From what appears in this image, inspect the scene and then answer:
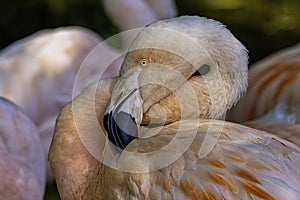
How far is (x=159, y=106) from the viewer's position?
1753mm

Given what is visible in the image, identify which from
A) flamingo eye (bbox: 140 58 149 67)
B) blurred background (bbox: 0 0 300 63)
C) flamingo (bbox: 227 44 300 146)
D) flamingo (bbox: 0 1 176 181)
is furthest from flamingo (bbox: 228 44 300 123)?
blurred background (bbox: 0 0 300 63)

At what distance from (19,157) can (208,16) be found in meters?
2.54

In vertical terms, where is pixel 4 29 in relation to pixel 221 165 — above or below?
below

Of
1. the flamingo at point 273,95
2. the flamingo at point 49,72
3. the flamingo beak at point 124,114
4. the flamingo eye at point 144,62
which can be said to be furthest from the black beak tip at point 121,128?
the flamingo at point 49,72

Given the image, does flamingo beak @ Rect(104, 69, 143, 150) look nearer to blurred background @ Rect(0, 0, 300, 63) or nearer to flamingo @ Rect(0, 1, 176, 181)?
flamingo @ Rect(0, 1, 176, 181)

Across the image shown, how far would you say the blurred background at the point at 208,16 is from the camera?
4613 millimetres

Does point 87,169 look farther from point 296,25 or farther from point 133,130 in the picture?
point 296,25

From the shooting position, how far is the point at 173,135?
1681 millimetres

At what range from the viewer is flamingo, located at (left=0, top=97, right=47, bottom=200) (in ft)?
7.64

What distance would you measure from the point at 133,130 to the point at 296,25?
333 cm

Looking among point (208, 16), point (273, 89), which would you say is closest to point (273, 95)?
point (273, 89)

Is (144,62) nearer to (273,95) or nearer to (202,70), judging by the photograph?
(202,70)

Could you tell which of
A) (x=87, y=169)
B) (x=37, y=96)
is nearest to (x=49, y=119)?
(x=37, y=96)

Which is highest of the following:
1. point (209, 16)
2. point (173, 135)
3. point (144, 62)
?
point (144, 62)
